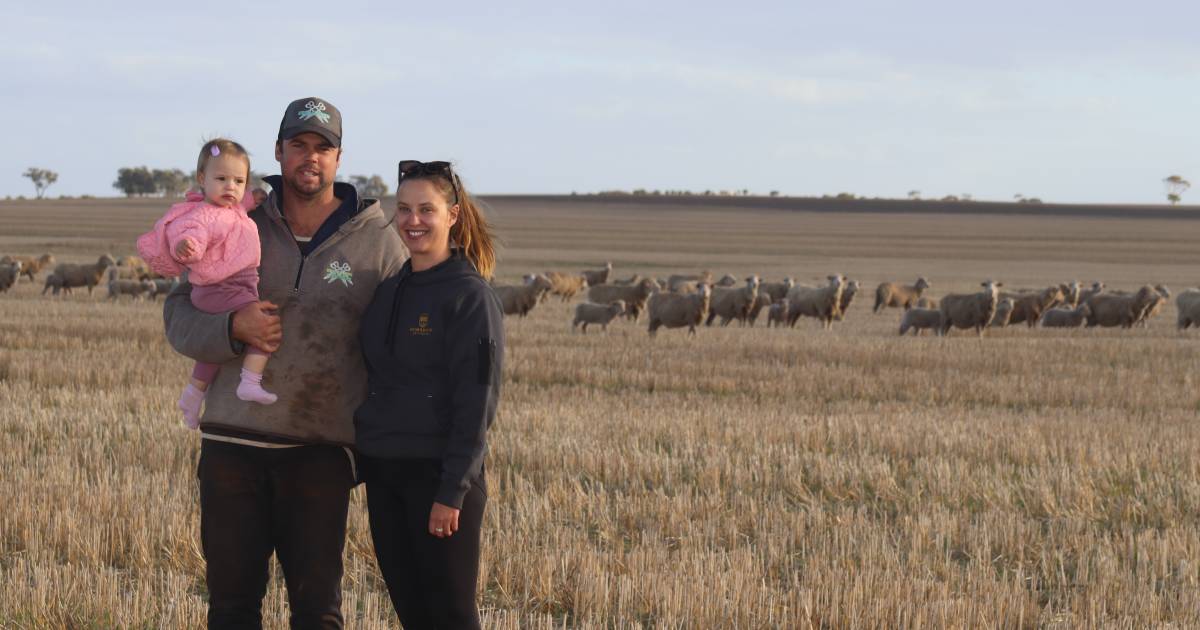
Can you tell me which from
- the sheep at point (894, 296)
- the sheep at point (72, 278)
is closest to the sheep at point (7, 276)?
the sheep at point (72, 278)

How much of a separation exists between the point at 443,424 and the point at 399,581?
22.2 inches

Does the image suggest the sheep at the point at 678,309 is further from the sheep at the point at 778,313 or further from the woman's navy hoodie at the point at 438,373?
the woman's navy hoodie at the point at 438,373

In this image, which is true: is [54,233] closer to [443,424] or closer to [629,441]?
[629,441]

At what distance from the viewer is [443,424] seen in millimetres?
3838

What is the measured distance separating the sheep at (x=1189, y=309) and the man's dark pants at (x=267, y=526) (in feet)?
88.0

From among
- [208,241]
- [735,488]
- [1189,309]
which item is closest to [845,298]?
[1189,309]

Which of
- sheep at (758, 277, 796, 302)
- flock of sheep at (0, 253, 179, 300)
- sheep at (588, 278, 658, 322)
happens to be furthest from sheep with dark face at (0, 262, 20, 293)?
sheep at (758, 277, 796, 302)

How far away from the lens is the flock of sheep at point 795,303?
76.8ft

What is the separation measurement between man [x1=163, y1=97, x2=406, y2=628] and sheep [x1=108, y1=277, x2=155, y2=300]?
27714 mm

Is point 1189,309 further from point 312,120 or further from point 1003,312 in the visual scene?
point 312,120

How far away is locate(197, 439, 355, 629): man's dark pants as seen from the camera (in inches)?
155

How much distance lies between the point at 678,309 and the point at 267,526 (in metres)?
19.3

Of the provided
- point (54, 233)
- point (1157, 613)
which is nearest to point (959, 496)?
point (1157, 613)

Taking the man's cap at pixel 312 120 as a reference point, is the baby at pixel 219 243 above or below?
below
